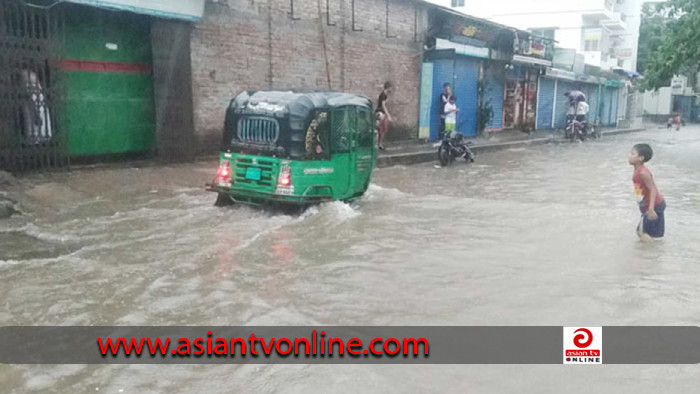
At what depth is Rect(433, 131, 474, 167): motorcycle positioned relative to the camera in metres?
14.8

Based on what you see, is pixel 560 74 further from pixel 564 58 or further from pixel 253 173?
pixel 253 173

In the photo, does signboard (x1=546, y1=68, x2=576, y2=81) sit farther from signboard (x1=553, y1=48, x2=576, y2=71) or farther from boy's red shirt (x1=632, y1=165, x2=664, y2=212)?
boy's red shirt (x1=632, y1=165, x2=664, y2=212)

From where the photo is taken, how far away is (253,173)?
321 inches

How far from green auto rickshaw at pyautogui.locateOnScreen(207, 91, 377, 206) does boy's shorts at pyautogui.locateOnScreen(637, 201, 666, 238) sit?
3810mm

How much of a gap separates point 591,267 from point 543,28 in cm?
3440

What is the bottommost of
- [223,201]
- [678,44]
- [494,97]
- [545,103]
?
[223,201]

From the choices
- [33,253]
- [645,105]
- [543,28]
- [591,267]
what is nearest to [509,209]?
[591,267]

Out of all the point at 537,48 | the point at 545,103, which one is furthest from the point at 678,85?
the point at 537,48

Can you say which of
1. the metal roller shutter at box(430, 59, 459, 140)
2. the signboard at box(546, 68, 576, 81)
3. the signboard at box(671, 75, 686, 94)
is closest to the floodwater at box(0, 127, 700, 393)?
the metal roller shutter at box(430, 59, 459, 140)

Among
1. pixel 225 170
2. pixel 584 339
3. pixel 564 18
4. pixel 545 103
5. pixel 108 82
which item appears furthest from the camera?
pixel 564 18

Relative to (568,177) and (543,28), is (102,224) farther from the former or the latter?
(543,28)

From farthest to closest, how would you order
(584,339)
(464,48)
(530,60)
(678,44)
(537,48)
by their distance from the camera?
(537,48) → (530,60) → (464,48) → (678,44) → (584,339)

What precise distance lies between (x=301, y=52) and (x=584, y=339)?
1144cm

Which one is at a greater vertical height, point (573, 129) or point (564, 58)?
point (564, 58)
